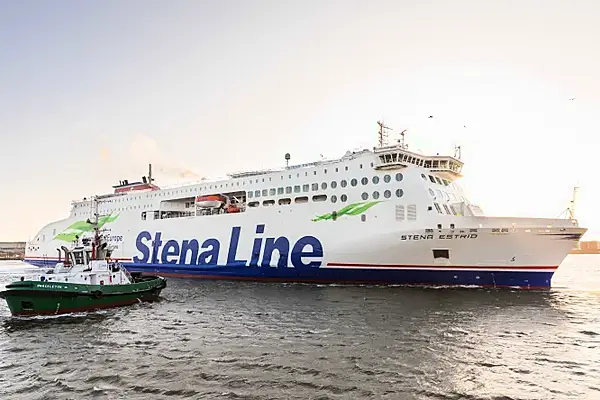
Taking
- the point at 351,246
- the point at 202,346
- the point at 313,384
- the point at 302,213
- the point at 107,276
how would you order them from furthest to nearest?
1. the point at 302,213
2. the point at 351,246
3. the point at 107,276
4. the point at 202,346
5. the point at 313,384

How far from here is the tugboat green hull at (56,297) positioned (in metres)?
13.8

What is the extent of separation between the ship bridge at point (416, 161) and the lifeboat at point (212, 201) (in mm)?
11425

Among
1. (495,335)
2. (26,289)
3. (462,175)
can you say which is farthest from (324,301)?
(462,175)

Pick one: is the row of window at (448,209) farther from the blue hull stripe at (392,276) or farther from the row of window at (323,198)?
the blue hull stripe at (392,276)

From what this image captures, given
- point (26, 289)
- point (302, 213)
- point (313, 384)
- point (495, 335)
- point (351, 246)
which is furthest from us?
point (302, 213)

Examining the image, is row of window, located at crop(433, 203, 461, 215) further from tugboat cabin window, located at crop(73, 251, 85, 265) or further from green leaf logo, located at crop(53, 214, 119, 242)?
green leaf logo, located at crop(53, 214, 119, 242)

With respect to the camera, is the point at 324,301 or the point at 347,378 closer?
the point at 347,378

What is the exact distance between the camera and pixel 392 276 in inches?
787

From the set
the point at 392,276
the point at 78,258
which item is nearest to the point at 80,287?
the point at 78,258

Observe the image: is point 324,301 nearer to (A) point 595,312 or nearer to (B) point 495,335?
(B) point 495,335

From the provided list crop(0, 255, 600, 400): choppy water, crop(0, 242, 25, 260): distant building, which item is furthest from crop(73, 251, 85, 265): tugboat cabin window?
crop(0, 242, 25, 260): distant building

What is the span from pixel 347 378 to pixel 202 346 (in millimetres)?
4078

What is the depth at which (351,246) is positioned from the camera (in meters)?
20.9

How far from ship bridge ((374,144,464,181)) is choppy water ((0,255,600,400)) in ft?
26.1
